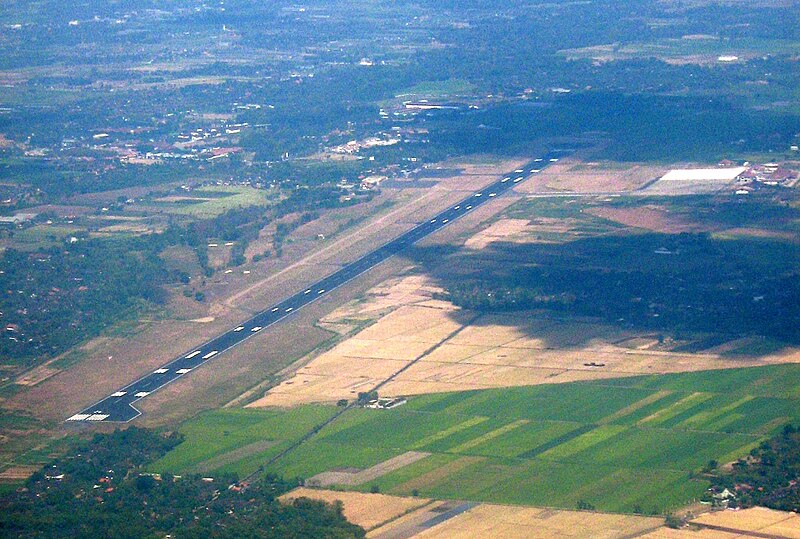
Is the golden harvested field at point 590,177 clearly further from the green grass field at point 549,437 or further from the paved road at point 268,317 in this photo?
the green grass field at point 549,437

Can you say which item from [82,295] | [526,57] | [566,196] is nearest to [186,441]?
[82,295]

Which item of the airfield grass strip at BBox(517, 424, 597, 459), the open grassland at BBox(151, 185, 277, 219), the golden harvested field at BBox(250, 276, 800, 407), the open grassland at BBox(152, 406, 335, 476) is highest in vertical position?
the open grassland at BBox(151, 185, 277, 219)

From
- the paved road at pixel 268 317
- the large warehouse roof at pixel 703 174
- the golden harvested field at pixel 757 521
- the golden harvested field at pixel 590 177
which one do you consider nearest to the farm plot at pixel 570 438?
the golden harvested field at pixel 757 521

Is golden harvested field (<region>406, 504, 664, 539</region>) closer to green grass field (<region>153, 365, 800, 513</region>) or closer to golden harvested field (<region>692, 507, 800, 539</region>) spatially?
green grass field (<region>153, 365, 800, 513</region>)

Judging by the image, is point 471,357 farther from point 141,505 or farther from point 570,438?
point 141,505

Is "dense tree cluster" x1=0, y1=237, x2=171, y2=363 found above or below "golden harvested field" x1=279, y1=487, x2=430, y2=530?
above

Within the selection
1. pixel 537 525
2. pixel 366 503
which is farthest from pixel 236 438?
pixel 537 525

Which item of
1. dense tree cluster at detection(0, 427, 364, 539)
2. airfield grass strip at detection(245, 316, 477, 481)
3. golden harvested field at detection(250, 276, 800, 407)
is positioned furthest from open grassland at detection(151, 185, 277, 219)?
dense tree cluster at detection(0, 427, 364, 539)
